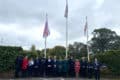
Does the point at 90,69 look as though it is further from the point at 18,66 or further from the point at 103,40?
the point at 103,40

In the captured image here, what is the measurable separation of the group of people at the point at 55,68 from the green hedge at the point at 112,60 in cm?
343

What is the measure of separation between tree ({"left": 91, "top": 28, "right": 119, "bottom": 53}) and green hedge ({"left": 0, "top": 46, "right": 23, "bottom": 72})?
5130 centimetres

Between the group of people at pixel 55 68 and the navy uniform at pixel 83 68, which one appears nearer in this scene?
the group of people at pixel 55 68

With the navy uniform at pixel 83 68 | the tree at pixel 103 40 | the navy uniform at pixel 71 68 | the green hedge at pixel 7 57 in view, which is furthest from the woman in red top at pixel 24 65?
the tree at pixel 103 40

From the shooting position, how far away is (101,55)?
38.0 meters

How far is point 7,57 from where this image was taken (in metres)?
35.5

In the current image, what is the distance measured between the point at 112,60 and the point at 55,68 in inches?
252

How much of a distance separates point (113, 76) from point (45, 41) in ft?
23.3

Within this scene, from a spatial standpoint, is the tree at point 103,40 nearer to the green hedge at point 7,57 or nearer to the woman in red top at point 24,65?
the green hedge at point 7,57

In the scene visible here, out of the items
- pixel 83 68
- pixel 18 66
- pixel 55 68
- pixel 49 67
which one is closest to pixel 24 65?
pixel 18 66

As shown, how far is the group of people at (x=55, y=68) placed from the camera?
3306 cm

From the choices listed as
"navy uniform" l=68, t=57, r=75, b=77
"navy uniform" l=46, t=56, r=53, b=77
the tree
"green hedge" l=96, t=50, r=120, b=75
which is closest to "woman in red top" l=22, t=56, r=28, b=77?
"navy uniform" l=46, t=56, r=53, b=77

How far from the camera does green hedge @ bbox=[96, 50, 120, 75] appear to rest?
123 ft

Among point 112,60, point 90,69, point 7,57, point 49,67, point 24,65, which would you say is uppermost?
point 7,57
